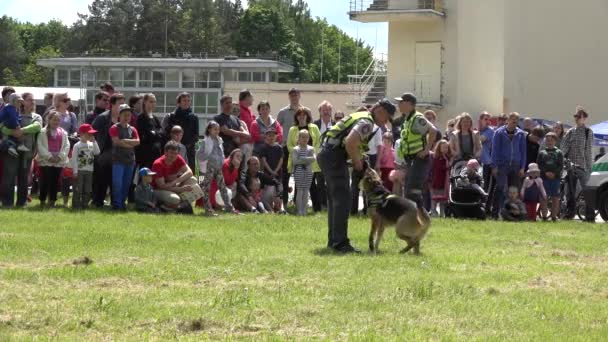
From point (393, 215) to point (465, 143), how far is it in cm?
800

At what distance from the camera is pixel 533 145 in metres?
22.0

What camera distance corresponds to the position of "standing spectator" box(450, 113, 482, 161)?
2041 cm

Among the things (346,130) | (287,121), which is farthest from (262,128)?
(346,130)

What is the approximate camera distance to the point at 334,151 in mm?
12844

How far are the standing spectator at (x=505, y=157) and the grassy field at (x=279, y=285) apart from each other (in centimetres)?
532

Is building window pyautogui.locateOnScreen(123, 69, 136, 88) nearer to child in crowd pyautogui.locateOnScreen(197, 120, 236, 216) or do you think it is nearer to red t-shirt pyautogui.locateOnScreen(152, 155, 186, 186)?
child in crowd pyautogui.locateOnScreen(197, 120, 236, 216)

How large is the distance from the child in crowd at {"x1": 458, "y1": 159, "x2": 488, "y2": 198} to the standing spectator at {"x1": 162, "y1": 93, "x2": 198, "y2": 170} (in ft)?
15.7

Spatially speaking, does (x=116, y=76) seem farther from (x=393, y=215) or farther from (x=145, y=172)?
(x=393, y=215)

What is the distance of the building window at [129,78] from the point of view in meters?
86.6

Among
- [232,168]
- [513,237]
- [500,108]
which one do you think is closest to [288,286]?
[513,237]

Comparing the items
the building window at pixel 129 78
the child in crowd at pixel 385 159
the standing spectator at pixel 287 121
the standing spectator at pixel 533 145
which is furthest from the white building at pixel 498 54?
the building window at pixel 129 78

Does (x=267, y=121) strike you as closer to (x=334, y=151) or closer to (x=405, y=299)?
(x=334, y=151)

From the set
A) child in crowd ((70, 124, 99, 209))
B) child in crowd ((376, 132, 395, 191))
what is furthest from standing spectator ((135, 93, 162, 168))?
child in crowd ((376, 132, 395, 191))

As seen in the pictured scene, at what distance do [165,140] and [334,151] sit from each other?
23.2ft
